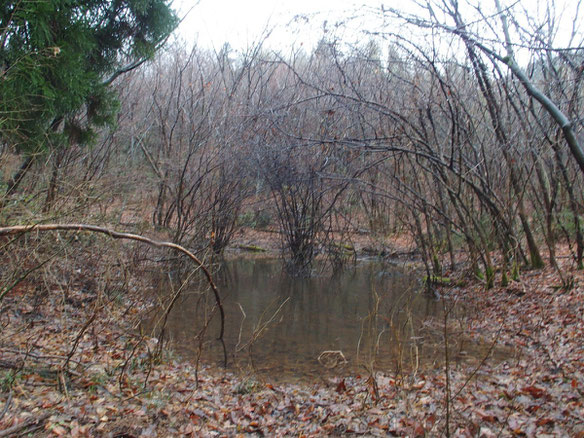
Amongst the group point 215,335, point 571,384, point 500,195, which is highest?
point 500,195

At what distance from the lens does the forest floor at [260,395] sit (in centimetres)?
422

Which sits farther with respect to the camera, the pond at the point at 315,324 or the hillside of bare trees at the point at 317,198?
the pond at the point at 315,324

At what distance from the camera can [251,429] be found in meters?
4.61

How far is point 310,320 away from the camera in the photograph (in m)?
9.61

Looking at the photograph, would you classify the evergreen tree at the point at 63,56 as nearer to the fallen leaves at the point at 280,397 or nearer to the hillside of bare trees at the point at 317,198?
→ the hillside of bare trees at the point at 317,198

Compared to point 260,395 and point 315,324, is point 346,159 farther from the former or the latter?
point 260,395

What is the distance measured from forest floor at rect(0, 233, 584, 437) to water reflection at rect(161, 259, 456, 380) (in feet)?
1.64

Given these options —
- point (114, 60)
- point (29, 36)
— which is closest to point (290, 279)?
point (114, 60)

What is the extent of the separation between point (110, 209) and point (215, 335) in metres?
3.59

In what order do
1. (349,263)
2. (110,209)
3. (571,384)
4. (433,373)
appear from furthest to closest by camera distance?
(349,263)
(110,209)
(433,373)
(571,384)

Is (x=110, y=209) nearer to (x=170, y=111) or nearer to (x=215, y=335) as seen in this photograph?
(x=215, y=335)

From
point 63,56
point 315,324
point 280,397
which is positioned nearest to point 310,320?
point 315,324

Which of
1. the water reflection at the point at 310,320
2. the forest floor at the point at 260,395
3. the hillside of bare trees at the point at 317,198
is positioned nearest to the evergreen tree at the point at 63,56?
the hillside of bare trees at the point at 317,198

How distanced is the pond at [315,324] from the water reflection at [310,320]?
0.01 metres
